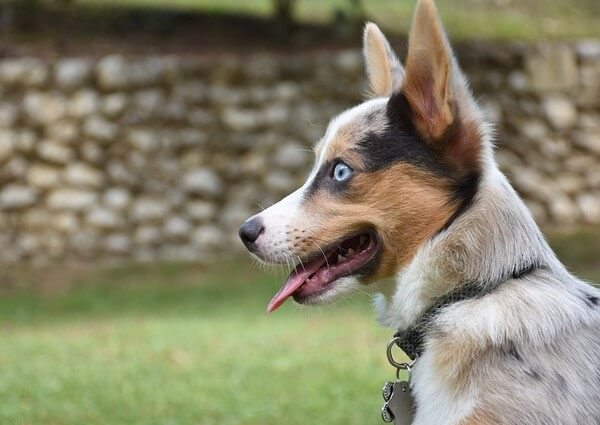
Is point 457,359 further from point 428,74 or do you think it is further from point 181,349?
point 181,349

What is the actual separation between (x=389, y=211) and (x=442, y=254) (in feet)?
0.83

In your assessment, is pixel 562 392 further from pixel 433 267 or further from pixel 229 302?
pixel 229 302

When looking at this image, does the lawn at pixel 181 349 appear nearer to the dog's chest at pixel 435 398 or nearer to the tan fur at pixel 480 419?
the dog's chest at pixel 435 398

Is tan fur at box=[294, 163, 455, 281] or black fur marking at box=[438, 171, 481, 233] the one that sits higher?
black fur marking at box=[438, 171, 481, 233]

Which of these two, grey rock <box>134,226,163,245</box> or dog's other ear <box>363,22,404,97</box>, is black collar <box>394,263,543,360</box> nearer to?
dog's other ear <box>363,22,404,97</box>

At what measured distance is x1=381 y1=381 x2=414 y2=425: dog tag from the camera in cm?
362

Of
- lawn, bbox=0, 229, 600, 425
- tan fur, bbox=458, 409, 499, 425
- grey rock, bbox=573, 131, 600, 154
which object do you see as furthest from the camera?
grey rock, bbox=573, 131, 600, 154

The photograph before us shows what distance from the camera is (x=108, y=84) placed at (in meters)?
12.2

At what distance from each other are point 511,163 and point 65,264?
5.79 m

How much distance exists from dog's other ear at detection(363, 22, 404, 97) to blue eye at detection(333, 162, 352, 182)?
45 cm

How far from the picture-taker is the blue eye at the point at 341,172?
3658mm

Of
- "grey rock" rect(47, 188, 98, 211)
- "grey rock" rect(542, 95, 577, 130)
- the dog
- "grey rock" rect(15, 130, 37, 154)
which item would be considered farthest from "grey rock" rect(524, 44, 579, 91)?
the dog

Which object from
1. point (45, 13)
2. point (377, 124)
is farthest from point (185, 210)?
point (377, 124)

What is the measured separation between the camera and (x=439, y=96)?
340 cm
